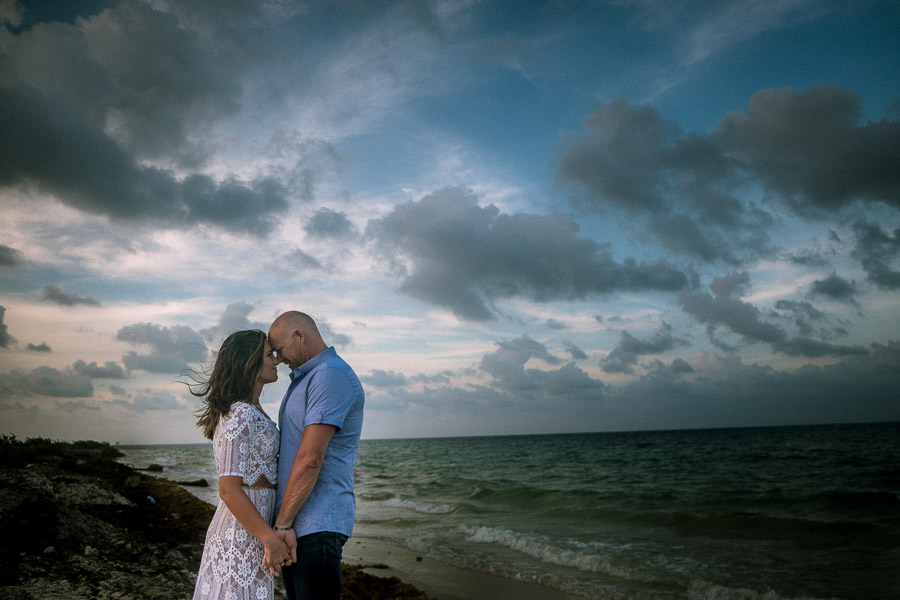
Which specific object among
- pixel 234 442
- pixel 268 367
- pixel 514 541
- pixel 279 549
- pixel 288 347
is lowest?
pixel 514 541

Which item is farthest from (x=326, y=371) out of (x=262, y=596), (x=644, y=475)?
(x=644, y=475)

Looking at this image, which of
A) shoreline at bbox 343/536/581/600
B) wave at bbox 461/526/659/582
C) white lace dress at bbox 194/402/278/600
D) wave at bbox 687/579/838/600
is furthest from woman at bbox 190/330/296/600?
wave at bbox 461/526/659/582

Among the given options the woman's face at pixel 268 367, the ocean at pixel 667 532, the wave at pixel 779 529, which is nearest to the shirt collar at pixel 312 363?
the woman's face at pixel 268 367

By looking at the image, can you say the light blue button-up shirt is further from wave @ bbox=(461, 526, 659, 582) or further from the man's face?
wave @ bbox=(461, 526, 659, 582)

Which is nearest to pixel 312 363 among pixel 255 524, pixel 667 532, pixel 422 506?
pixel 255 524

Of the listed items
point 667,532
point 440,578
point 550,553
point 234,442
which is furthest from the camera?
point 667,532

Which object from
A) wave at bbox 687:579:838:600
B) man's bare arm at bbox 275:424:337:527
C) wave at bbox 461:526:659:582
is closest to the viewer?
man's bare arm at bbox 275:424:337:527

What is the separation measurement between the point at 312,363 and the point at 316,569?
0.98 metres

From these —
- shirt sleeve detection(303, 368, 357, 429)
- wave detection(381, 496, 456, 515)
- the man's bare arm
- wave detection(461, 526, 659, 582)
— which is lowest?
wave detection(381, 496, 456, 515)

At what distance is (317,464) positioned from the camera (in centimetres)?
248

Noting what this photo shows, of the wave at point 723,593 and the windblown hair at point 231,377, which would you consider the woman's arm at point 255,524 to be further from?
the wave at point 723,593

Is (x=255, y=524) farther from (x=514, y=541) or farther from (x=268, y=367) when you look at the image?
(x=514, y=541)

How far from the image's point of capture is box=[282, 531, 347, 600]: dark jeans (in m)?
2.48

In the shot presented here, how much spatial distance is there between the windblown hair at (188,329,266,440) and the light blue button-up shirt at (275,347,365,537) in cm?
22
